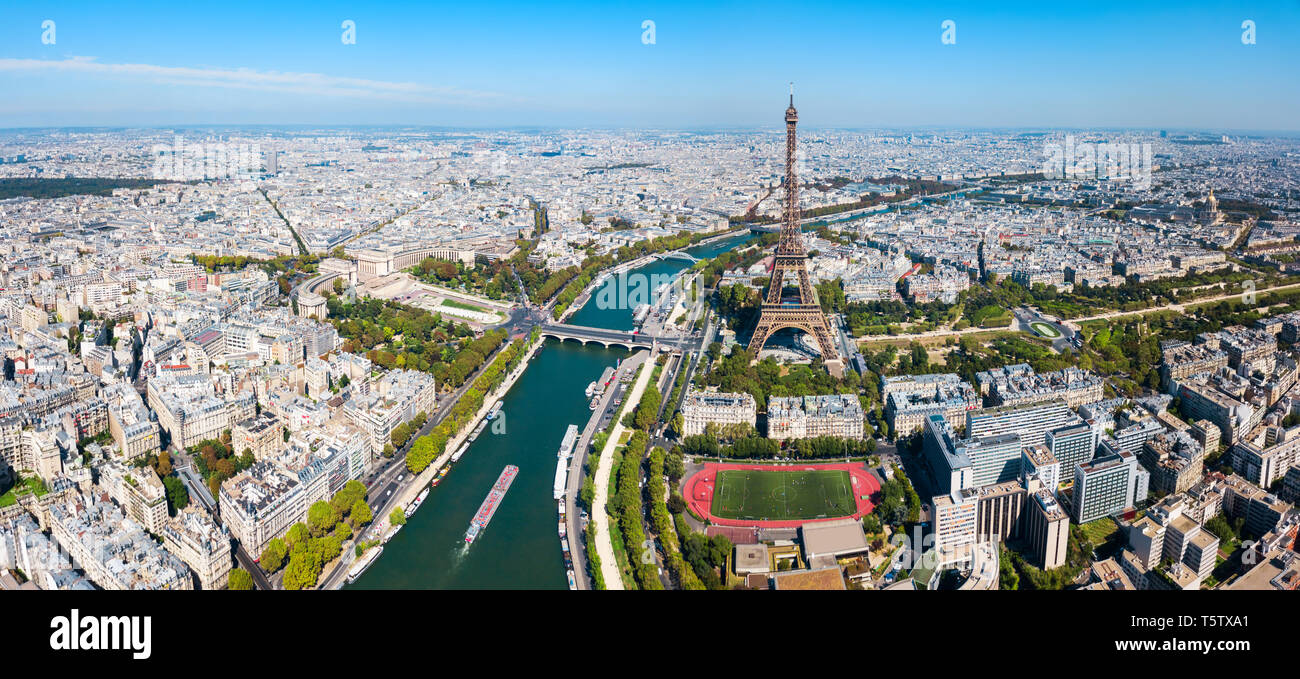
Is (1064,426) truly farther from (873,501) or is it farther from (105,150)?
(105,150)

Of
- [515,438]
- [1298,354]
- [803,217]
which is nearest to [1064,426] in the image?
[1298,354]

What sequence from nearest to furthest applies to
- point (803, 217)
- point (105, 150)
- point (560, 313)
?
point (560, 313), point (803, 217), point (105, 150)

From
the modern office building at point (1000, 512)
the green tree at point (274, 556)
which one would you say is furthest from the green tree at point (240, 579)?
the modern office building at point (1000, 512)

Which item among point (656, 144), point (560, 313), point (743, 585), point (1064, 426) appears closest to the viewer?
point (743, 585)

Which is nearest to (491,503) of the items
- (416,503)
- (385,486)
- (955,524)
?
(416,503)

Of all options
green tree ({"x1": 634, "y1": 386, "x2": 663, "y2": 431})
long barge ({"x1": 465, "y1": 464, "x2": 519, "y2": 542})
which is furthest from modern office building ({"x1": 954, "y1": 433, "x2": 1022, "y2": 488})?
long barge ({"x1": 465, "y1": 464, "x2": 519, "y2": 542})

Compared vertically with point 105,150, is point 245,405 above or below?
below

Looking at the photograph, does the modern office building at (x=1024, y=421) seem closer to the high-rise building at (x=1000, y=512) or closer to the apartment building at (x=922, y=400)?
the apartment building at (x=922, y=400)

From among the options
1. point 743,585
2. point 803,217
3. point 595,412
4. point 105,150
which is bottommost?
point 743,585
